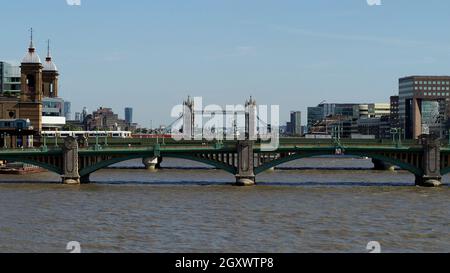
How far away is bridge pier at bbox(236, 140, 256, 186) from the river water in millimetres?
2165

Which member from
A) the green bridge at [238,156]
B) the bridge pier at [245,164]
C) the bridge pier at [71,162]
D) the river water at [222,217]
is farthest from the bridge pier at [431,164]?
the bridge pier at [71,162]

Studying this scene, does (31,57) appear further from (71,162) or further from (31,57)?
(71,162)

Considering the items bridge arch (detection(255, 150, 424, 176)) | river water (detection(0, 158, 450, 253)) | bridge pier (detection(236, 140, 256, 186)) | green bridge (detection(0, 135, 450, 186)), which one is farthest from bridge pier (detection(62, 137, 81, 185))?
bridge arch (detection(255, 150, 424, 176))

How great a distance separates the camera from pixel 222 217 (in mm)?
57125

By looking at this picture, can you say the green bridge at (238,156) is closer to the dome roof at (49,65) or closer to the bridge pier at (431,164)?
the bridge pier at (431,164)

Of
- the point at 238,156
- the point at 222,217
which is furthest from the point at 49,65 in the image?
the point at 222,217

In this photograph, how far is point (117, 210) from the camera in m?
61.9

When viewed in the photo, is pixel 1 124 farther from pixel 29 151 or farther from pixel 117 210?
pixel 117 210

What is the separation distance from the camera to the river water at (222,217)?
143 ft

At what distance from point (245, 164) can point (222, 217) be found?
33.4 metres

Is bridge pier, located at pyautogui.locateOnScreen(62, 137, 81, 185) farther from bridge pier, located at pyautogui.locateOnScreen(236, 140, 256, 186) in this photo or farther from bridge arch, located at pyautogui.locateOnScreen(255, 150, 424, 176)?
bridge arch, located at pyautogui.locateOnScreen(255, 150, 424, 176)
